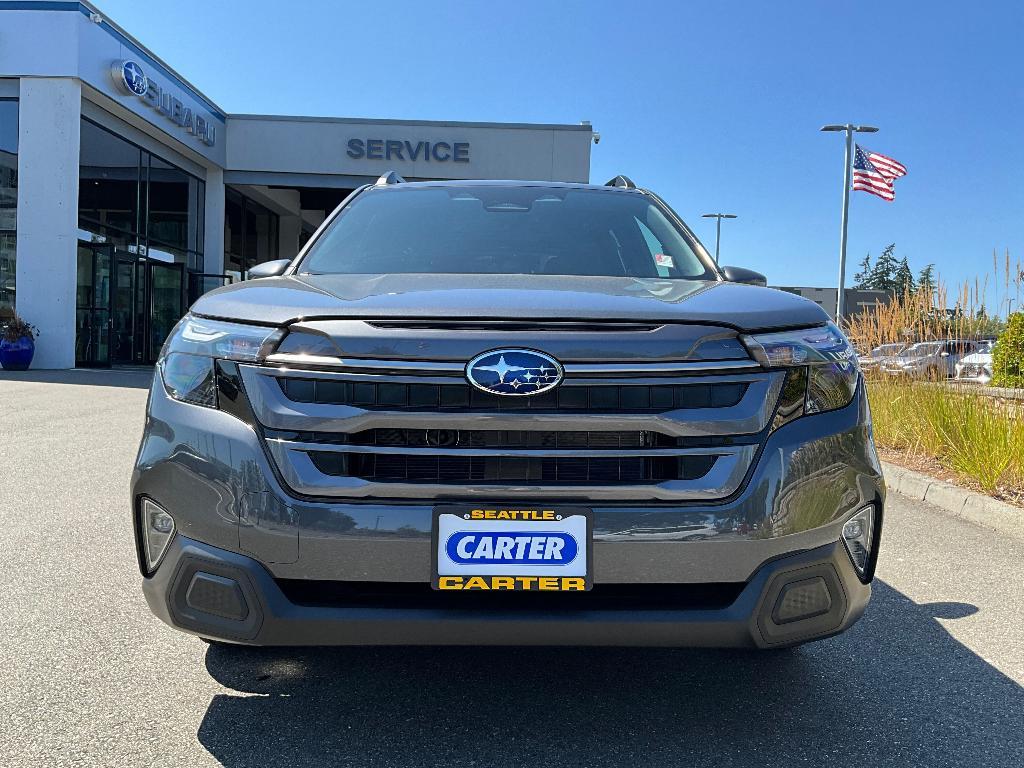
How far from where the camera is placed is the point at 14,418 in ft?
29.8

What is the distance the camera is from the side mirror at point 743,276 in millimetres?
3031

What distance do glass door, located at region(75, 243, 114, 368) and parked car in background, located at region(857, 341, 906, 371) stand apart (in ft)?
53.3

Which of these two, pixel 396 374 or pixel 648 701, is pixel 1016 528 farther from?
pixel 396 374

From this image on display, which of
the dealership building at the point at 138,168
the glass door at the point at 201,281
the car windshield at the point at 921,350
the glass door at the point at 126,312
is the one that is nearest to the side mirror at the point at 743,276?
the car windshield at the point at 921,350

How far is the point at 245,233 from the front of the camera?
2867cm

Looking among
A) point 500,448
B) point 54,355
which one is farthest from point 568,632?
point 54,355

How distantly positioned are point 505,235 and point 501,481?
158 cm

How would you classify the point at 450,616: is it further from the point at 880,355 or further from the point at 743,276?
the point at 880,355

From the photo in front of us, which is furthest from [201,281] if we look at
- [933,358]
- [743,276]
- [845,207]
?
[743,276]

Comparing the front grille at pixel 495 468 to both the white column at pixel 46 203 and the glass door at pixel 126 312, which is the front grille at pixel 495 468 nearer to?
the white column at pixel 46 203

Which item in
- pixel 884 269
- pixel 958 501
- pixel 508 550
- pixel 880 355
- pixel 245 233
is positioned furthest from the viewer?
pixel 884 269

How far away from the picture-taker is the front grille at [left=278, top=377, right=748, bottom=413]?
77.7 inches

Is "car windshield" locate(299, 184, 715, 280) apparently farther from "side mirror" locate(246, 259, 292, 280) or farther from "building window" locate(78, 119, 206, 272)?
"building window" locate(78, 119, 206, 272)

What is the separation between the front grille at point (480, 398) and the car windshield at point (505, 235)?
975mm
